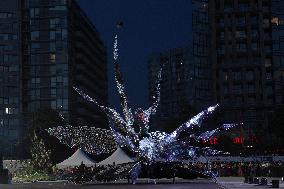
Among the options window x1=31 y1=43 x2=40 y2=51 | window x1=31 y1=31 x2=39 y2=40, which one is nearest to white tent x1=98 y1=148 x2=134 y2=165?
window x1=31 y1=43 x2=40 y2=51

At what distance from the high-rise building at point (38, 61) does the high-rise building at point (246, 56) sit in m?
36.7

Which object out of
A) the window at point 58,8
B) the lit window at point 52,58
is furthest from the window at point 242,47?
the lit window at point 52,58

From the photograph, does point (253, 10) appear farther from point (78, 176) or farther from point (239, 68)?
point (78, 176)

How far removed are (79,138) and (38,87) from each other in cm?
9656

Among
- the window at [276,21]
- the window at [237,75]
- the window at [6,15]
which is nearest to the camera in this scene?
the window at [237,75]

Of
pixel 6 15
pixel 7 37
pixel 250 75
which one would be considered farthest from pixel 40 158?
pixel 6 15

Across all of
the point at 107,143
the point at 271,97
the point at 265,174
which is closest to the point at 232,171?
the point at 265,174

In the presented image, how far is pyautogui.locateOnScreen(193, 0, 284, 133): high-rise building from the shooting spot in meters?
120

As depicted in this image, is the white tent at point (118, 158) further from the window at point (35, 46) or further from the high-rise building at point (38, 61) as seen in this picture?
the window at point (35, 46)

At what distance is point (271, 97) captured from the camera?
393ft

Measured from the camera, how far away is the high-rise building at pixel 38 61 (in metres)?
143

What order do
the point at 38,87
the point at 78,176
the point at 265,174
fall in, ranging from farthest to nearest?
the point at 38,87, the point at 265,174, the point at 78,176

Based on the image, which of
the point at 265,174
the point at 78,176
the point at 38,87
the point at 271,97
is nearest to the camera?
the point at 78,176

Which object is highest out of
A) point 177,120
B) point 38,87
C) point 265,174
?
point 38,87
